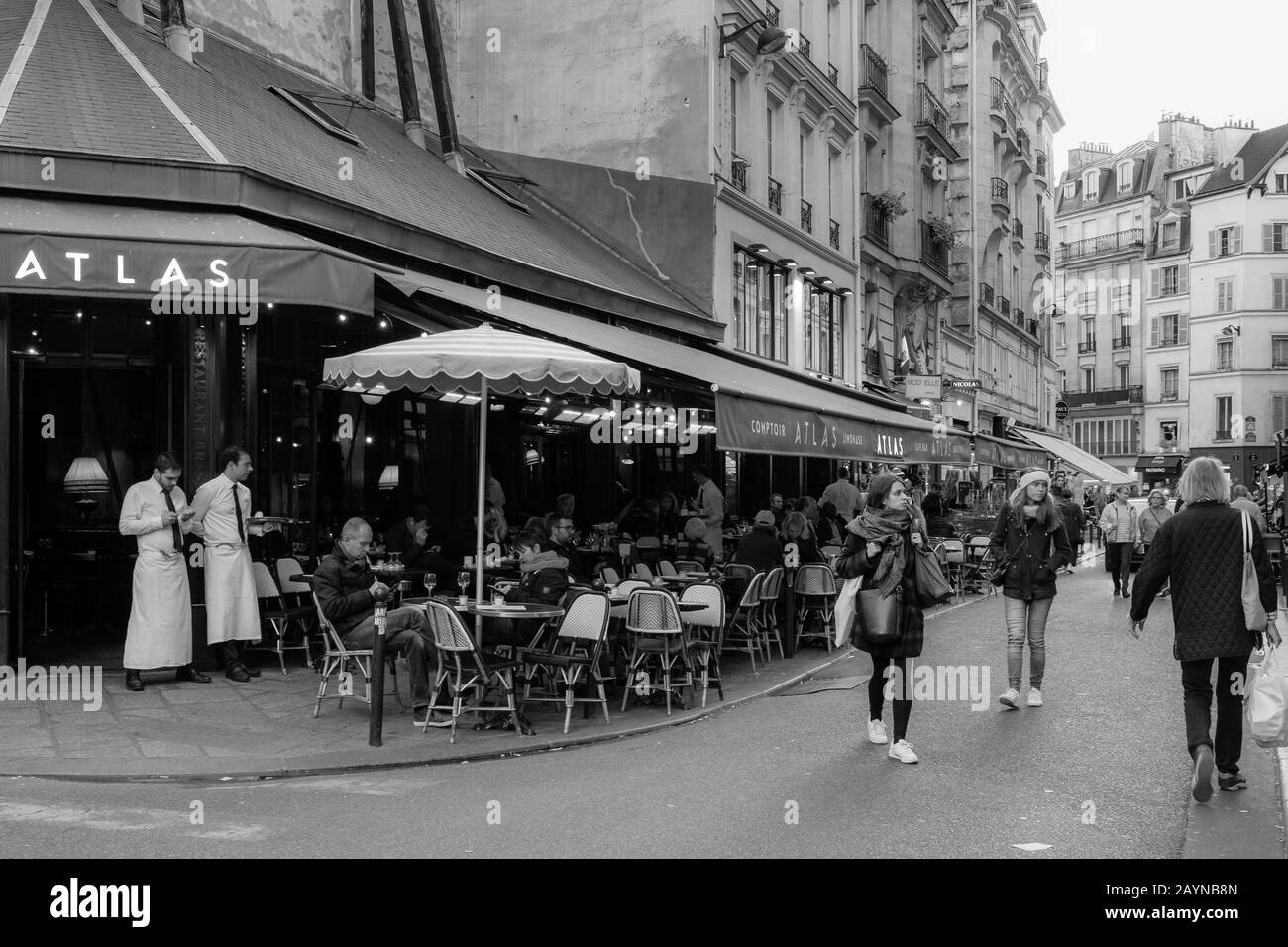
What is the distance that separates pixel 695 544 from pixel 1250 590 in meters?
9.57

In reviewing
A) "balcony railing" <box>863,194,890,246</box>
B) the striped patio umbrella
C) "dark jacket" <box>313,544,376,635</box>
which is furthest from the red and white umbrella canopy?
"balcony railing" <box>863,194,890,246</box>

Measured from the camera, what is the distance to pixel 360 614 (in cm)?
918

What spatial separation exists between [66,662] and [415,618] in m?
3.60

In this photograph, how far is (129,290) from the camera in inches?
364

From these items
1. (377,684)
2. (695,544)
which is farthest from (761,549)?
(377,684)

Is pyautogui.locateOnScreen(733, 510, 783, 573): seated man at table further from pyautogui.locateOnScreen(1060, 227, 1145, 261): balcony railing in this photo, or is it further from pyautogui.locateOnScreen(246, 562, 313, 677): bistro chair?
pyautogui.locateOnScreen(1060, 227, 1145, 261): balcony railing

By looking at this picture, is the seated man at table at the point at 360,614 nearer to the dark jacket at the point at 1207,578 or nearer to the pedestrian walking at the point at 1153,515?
the dark jacket at the point at 1207,578

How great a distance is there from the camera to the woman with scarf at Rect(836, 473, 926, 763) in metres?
7.58

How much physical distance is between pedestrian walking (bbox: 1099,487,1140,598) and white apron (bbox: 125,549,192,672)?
14.8m

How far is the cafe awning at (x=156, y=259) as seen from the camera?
9164 millimetres

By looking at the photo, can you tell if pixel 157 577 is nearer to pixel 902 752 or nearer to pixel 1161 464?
pixel 902 752

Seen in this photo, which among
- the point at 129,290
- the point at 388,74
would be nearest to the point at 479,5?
the point at 388,74

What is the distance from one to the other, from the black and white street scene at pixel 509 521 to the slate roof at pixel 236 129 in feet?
0.22
